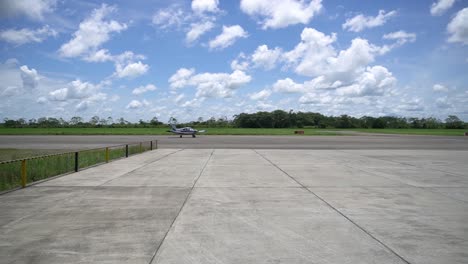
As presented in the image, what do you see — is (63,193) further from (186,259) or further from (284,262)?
(284,262)

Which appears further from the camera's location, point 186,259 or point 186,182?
point 186,182

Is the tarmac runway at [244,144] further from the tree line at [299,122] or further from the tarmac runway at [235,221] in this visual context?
the tree line at [299,122]

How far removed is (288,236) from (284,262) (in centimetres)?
113

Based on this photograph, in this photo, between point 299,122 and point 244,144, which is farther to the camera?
point 299,122

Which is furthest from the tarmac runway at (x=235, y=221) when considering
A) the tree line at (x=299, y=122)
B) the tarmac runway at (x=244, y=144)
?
the tree line at (x=299, y=122)

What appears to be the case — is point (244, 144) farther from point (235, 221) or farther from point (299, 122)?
point (299, 122)

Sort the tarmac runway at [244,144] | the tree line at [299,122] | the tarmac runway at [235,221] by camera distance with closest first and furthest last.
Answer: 1. the tarmac runway at [235,221]
2. the tarmac runway at [244,144]
3. the tree line at [299,122]

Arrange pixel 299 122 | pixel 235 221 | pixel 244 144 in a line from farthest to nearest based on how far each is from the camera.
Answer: pixel 299 122
pixel 244 144
pixel 235 221

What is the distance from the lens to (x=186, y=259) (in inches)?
185

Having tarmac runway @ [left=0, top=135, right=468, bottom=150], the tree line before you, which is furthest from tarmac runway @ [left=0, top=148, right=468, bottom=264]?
the tree line

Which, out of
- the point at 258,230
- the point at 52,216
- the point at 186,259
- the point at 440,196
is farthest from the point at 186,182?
the point at 440,196

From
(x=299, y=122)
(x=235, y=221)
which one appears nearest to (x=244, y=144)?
(x=235, y=221)

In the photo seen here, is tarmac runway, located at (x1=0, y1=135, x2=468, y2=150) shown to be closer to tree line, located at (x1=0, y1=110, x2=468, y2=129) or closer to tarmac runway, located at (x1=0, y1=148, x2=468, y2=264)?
tarmac runway, located at (x1=0, y1=148, x2=468, y2=264)

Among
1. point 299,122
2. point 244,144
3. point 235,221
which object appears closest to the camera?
point 235,221
